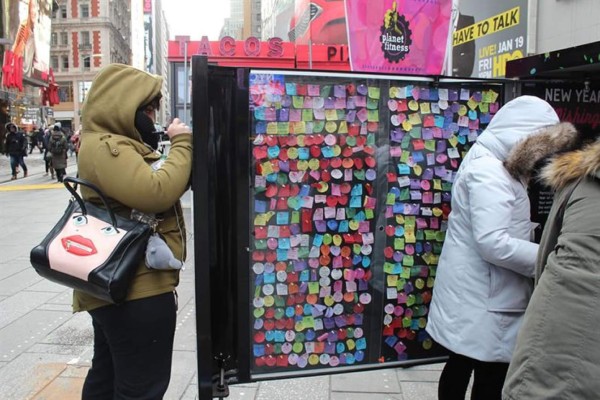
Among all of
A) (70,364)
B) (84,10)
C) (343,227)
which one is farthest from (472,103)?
(84,10)

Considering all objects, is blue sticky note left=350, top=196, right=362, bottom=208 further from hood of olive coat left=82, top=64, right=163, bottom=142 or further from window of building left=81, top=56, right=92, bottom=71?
window of building left=81, top=56, right=92, bottom=71

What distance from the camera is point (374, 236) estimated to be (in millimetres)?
2594

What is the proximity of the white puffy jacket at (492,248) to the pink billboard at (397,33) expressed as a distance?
107 inches

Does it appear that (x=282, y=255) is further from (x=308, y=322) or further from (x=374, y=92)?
(x=374, y=92)

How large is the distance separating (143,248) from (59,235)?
1.11ft

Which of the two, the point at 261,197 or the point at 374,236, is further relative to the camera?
the point at 374,236

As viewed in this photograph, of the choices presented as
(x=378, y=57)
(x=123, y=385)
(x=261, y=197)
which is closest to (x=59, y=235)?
(x=123, y=385)

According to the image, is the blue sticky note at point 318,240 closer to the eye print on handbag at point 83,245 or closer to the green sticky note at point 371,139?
the green sticky note at point 371,139

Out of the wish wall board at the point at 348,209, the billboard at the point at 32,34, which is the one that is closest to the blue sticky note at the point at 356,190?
the wish wall board at the point at 348,209

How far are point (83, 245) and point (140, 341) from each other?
0.43 meters

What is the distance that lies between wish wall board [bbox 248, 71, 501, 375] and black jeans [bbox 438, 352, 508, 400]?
196 mm

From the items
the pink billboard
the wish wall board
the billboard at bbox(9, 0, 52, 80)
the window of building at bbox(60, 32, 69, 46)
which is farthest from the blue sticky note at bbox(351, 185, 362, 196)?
the window of building at bbox(60, 32, 69, 46)

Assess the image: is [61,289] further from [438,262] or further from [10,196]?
[10,196]

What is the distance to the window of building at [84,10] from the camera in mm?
75000
